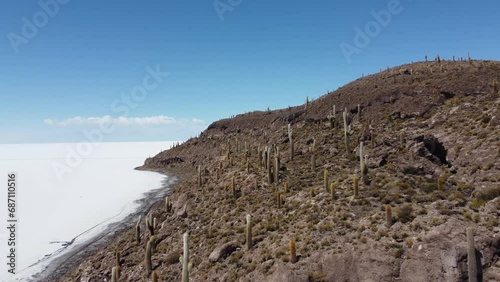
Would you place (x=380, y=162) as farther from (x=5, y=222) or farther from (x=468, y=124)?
(x=5, y=222)

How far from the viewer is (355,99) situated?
47.0 m

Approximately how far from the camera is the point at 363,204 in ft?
72.2

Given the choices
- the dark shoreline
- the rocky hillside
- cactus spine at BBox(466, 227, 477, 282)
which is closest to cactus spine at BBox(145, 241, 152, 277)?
the rocky hillside

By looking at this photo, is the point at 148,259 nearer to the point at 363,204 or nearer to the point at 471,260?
the point at 363,204

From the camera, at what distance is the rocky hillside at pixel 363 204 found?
16906mm

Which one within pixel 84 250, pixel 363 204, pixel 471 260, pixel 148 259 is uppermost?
pixel 363 204

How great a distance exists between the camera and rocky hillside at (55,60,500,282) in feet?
55.5

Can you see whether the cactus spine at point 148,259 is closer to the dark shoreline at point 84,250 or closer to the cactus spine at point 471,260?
the dark shoreline at point 84,250

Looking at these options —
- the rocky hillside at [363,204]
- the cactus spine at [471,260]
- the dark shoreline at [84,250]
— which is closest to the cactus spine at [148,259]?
the rocky hillside at [363,204]

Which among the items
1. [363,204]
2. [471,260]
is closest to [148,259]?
[363,204]

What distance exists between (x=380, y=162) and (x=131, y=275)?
71.0ft

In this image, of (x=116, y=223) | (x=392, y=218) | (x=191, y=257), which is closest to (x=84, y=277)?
(x=191, y=257)

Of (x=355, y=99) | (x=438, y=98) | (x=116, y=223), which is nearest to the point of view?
(x=438, y=98)

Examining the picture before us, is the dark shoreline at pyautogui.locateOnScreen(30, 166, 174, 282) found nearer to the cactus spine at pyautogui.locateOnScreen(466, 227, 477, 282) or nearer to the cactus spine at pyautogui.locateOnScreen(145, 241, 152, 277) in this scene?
the cactus spine at pyautogui.locateOnScreen(145, 241, 152, 277)
